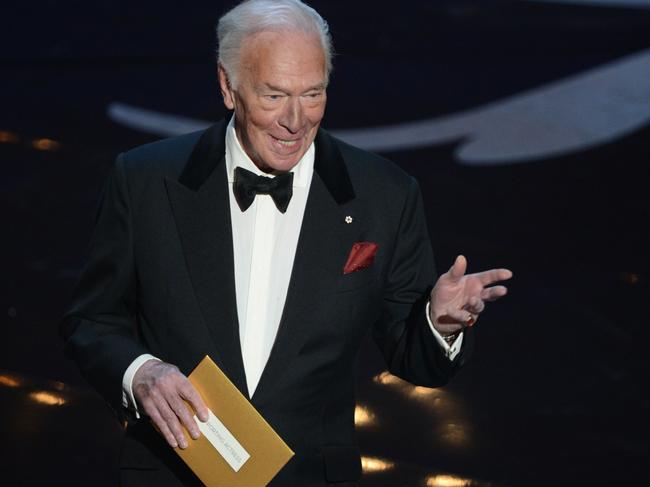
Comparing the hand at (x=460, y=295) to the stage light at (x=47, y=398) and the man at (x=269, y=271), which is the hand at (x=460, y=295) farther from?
the stage light at (x=47, y=398)

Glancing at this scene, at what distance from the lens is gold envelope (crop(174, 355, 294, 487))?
2.31 metres

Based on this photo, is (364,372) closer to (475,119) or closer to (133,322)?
(133,322)

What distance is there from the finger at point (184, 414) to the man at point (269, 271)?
0.35 feet

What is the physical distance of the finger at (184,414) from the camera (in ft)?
7.60

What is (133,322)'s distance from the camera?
8.82 ft

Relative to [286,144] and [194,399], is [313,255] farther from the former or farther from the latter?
[194,399]

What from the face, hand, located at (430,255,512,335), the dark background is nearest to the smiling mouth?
the face

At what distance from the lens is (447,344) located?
99.1 inches

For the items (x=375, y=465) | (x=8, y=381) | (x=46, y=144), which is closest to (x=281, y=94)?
(x=375, y=465)

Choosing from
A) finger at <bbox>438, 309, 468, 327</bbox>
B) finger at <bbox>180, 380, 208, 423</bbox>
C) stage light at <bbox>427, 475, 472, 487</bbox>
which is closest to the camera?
finger at <bbox>180, 380, 208, 423</bbox>

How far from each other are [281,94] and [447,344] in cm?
60

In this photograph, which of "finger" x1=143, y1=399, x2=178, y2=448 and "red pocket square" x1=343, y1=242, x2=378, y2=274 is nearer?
"finger" x1=143, y1=399, x2=178, y2=448

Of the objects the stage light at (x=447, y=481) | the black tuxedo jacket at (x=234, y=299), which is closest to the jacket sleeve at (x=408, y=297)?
the black tuxedo jacket at (x=234, y=299)

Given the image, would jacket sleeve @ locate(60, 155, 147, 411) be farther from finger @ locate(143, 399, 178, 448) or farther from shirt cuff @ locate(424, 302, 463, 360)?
shirt cuff @ locate(424, 302, 463, 360)
